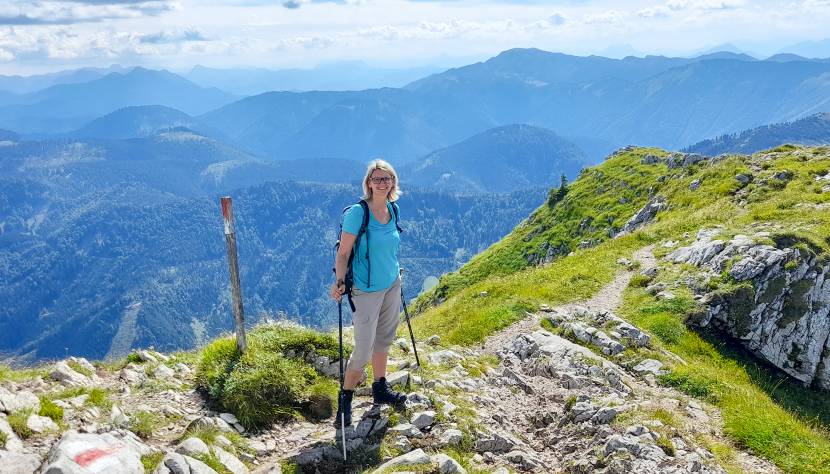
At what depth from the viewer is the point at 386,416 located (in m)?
10.4

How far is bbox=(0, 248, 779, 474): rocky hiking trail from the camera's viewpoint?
8.50 m

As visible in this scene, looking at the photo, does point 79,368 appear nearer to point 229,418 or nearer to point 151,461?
point 229,418

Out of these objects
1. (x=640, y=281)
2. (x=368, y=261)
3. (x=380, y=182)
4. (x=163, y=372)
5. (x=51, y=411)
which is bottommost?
(x=640, y=281)

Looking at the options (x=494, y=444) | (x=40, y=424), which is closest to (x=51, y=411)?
(x=40, y=424)

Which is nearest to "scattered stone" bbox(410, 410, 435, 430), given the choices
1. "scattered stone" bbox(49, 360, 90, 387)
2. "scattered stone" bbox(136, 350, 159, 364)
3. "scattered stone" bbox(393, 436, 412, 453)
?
"scattered stone" bbox(393, 436, 412, 453)

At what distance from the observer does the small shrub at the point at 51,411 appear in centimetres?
904

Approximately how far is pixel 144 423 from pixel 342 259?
450 cm

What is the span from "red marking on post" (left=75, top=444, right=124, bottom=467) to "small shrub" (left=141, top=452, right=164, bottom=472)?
1.39ft

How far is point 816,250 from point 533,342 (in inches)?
479

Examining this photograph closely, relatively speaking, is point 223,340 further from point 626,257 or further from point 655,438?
point 626,257

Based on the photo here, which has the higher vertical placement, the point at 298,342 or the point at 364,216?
the point at 364,216

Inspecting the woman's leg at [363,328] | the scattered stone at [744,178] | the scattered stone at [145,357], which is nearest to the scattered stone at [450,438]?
the woman's leg at [363,328]

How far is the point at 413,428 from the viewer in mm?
10102

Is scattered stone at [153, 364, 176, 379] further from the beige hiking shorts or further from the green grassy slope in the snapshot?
the green grassy slope
